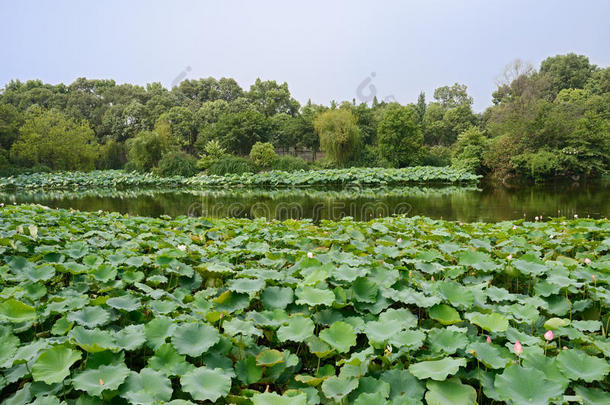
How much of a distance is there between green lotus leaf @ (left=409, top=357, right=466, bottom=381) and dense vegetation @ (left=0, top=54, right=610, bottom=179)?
16.2 meters

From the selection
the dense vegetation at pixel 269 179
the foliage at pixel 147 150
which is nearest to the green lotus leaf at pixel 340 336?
the dense vegetation at pixel 269 179

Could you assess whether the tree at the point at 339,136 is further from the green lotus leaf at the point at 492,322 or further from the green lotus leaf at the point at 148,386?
the green lotus leaf at the point at 148,386

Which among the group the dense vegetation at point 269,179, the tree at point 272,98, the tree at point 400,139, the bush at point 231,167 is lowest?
the dense vegetation at point 269,179

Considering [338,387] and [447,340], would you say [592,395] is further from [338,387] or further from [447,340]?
[338,387]

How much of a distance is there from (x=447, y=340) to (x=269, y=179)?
46.2ft

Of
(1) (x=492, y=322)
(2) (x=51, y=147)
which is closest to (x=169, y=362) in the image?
(1) (x=492, y=322)

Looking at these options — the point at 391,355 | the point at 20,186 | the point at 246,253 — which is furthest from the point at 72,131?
the point at 391,355

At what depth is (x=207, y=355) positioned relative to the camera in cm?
125

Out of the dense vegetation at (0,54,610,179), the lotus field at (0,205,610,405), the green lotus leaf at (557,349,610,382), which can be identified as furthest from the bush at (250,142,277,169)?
the green lotus leaf at (557,349,610,382)

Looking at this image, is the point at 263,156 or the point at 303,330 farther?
the point at 263,156

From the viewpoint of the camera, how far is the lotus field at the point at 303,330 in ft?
3.57

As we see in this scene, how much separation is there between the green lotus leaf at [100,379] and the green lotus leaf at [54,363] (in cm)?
5

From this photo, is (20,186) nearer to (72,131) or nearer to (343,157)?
(72,131)

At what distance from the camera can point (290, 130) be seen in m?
24.1
